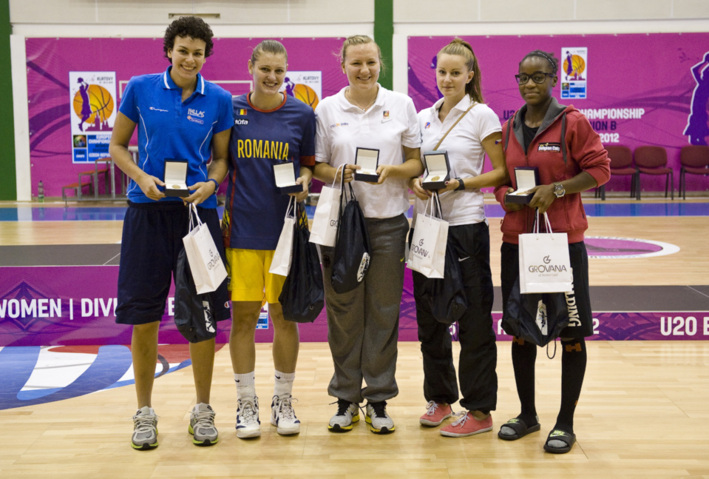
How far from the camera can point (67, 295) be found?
4516 mm

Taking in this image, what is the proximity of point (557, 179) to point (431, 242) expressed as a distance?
0.56m

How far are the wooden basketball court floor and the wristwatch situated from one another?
1038 mm

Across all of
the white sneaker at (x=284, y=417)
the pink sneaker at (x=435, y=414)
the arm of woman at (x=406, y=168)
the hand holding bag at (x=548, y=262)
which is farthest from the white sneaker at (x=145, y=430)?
the hand holding bag at (x=548, y=262)

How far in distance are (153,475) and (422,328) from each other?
49.4 inches

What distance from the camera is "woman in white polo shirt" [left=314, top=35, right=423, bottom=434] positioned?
2.91 metres

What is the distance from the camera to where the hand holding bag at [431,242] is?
282cm

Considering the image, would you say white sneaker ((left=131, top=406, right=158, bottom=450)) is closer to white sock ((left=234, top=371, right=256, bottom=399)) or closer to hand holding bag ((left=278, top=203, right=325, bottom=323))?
white sock ((left=234, top=371, right=256, bottom=399))

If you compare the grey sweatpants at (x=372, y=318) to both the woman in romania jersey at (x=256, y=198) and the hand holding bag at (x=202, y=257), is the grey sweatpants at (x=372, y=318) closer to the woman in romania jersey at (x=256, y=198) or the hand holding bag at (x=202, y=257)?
the woman in romania jersey at (x=256, y=198)

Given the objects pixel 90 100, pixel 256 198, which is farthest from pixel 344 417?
pixel 90 100

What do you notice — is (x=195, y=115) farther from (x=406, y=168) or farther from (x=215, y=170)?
(x=406, y=168)

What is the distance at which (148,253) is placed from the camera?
2801 mm

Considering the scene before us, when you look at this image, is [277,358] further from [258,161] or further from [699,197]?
[699,197]

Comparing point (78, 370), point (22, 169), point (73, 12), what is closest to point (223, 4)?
point (73, 12)

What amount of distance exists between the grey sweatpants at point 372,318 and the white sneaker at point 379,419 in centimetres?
6
